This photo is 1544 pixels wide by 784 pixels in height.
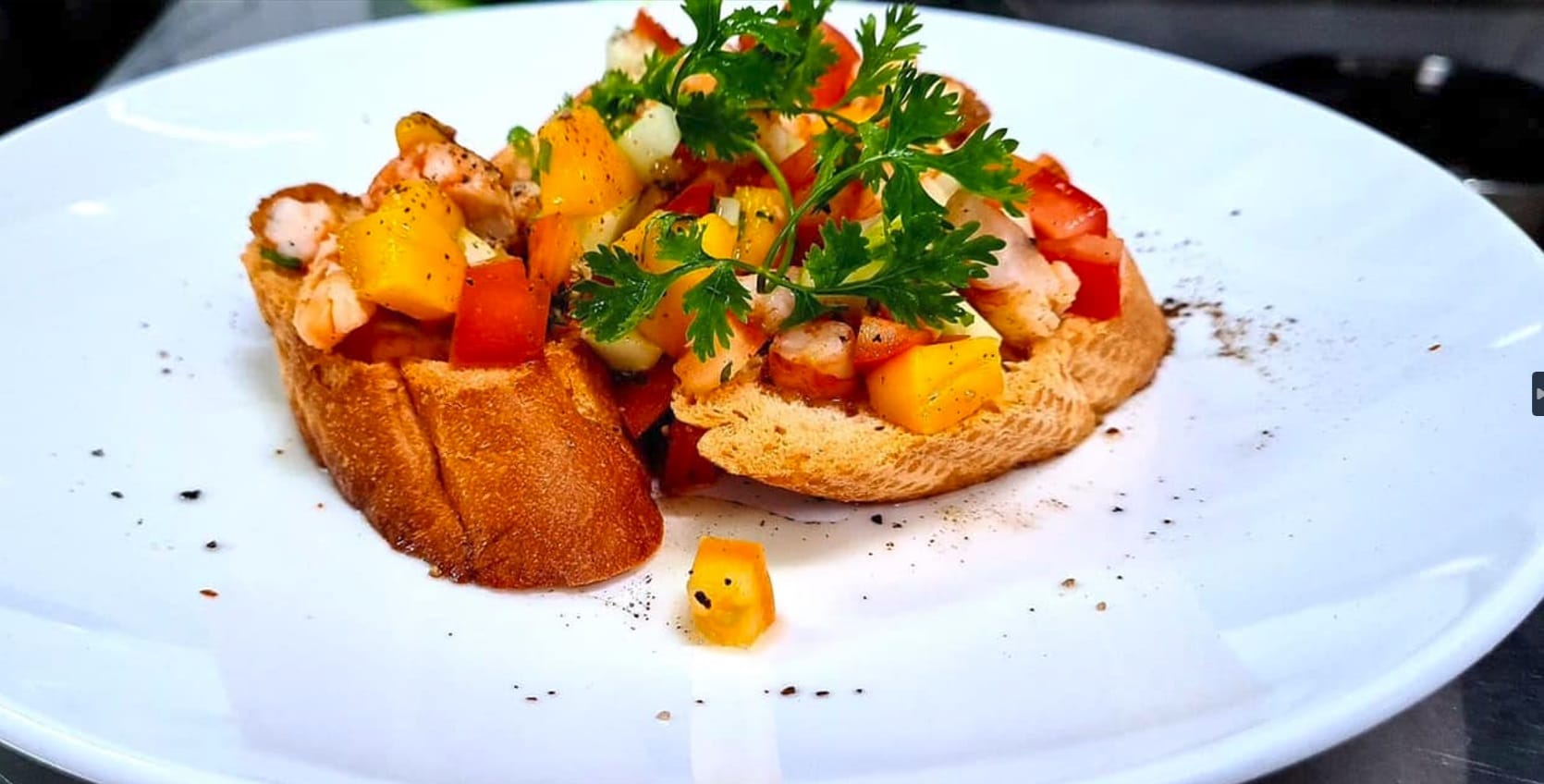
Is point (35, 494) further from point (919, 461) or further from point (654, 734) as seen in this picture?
point (919, 461)

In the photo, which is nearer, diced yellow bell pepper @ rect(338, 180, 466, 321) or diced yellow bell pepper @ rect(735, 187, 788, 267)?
diced yellow bell pepper @ rect(338, 180, 466, 321)

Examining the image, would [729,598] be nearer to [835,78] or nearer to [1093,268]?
[1093,268]

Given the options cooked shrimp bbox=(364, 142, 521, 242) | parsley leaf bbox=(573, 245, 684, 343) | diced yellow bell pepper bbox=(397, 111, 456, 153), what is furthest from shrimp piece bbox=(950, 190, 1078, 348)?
diced yellow bell pepper bbox=(397, 111, 456, 153)

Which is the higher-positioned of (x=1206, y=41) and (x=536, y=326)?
(x=536, y=326)

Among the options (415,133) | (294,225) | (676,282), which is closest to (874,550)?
(676,282)

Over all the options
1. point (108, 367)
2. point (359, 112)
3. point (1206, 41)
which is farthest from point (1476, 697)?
point (1206, 41)

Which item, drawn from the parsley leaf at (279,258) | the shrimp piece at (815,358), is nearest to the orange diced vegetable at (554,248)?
the shrimp piece at (815,358)

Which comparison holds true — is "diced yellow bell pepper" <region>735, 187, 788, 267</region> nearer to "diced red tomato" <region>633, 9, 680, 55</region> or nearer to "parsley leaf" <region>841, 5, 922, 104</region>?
"parsley leaf" <region>841, 5, 922, 104</region>
